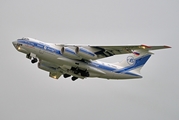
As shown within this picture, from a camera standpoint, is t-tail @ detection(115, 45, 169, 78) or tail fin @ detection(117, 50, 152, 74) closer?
t-tail @ detection(115, 45, 169, 78)

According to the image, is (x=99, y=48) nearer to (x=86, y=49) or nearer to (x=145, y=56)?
(x=86, y=49)

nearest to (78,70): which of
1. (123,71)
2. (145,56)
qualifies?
(123,71)

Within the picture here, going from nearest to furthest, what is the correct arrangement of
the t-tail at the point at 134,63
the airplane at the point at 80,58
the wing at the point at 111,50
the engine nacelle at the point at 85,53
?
the wing at the point at 111,50, the engine nacelle at the point at 85,53, the airplane at the point at 80,58, the t-tail at the point at 134,63

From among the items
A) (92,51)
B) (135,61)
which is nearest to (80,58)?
(92,51)

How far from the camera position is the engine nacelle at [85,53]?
28.0 m

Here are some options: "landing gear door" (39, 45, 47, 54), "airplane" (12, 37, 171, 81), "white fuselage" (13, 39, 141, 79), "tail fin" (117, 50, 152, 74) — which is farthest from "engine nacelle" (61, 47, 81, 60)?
"tail fin" (117, 50, 152, 74)

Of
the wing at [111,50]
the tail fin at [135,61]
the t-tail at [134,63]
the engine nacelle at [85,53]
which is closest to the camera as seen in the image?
the wing at [111,50]

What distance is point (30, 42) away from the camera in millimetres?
28203

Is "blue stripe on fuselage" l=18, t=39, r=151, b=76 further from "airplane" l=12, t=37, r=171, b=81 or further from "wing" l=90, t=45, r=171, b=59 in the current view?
"wing" l=90, t=45, r=171, b=59

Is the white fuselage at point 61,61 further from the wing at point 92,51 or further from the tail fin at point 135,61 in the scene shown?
the wing at point 92,51

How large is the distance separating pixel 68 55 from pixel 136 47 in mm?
4447

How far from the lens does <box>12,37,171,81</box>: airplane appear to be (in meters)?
28.1

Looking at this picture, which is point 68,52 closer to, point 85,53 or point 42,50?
point 85,53

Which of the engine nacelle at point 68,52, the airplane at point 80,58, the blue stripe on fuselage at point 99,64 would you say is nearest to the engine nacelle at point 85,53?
the airplane at point 80,58
